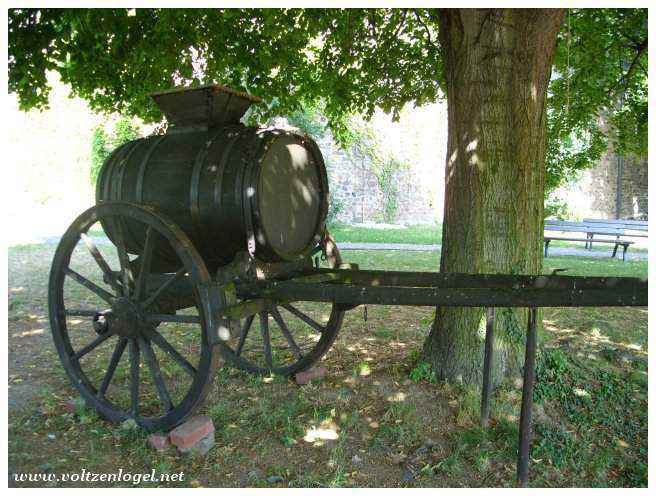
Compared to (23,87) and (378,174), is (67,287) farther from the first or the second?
(378,174)

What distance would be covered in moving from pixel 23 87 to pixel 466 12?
14.2 feet

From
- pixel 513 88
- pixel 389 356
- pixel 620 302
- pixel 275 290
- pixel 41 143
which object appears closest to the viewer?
pixel 620 302

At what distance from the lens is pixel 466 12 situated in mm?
3426

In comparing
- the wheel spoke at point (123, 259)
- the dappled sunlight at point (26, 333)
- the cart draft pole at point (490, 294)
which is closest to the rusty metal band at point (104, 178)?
the wheel spoke at point (123, 259)

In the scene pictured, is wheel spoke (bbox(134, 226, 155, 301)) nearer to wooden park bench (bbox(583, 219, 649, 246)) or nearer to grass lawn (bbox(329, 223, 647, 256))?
grass lawn (bbox(329, 223, 647, 256))

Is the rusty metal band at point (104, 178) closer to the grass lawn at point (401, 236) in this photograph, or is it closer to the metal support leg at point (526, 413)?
the metal support leg at point (526, 413)

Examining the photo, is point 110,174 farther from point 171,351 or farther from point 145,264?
point 171,351

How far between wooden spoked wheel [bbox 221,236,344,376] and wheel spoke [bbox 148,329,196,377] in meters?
0.33

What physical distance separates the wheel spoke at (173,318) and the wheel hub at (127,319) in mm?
89

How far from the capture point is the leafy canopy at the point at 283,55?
509 cm

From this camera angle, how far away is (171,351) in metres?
3.02

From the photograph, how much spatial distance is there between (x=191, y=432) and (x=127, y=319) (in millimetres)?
799

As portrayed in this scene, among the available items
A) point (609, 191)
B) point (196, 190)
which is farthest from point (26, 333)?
point (609, 191)
